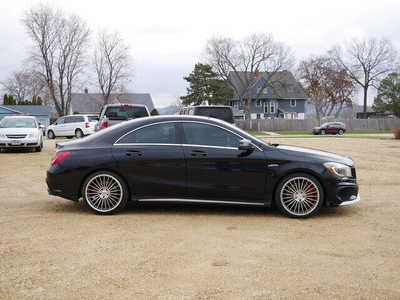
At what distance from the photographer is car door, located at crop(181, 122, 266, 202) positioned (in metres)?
6.27

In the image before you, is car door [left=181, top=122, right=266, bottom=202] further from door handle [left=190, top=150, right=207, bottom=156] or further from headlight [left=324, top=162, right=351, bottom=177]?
headlight [left=324, top=162, right=351, bottom=177]

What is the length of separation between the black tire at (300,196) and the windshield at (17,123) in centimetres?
1444

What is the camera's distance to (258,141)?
6461 mm

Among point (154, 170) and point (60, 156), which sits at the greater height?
point (60, 156)

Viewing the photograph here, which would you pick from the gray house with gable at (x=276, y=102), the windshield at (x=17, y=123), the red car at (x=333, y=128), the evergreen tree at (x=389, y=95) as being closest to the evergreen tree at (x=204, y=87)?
the gray house with gable at (x=276, y=102)

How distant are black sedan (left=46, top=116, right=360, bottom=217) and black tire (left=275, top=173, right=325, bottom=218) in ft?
0.05

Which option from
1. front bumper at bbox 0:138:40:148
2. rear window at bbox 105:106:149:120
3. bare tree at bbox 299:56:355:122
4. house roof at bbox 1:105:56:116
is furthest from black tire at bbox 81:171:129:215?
bare tree at bbox 299:56:355:122

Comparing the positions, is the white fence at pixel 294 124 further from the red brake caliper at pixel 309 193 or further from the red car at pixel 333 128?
the red brake caliper at pixel 309 193

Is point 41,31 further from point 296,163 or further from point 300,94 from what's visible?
point 296,163

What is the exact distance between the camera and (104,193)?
6.42m

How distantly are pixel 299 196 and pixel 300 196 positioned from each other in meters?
0.02

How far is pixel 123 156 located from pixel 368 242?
145 inches

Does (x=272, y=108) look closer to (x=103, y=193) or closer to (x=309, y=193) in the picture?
(x=309, y=193)

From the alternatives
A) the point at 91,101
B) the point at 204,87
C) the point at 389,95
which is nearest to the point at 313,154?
the point at 204,87
